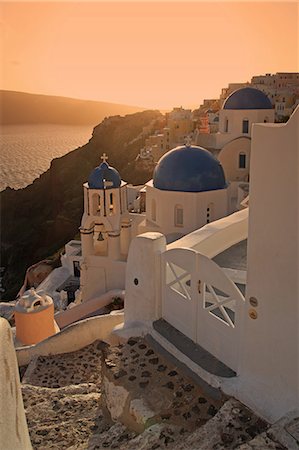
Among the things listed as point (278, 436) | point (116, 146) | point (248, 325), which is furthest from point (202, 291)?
point (116, 146)

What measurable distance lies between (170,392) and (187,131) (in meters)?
43.5

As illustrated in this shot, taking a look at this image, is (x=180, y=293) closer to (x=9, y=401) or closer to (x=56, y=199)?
(x=9, y=401)

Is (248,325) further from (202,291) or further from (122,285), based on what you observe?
(122,285)

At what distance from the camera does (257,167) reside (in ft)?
16.6

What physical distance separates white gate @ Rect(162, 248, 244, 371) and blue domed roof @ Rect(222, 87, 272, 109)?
16642 mm

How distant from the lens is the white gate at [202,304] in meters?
5.73

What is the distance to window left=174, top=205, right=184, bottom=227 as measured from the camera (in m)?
15.7

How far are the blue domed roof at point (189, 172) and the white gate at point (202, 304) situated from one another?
8.54m

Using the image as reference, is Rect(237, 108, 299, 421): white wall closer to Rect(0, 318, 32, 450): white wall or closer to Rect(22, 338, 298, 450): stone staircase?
Rect(22, 338, 298, 450): stone staircase

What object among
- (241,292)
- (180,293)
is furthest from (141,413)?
(241,292)

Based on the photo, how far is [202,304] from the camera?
6.27 meters

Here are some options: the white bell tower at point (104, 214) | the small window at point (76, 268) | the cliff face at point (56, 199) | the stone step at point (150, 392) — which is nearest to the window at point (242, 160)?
the white bell tower at point (104, 214)

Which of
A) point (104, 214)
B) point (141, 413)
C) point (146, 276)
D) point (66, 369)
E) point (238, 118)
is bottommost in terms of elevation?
point (66, 369)

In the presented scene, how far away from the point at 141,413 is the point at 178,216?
1051 cm
